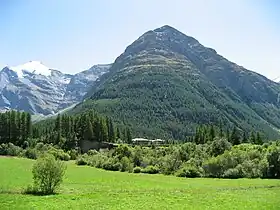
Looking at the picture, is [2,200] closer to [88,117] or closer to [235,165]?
[235,165]

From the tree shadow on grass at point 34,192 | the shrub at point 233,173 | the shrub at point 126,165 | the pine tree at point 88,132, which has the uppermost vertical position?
the pine tree at point 88,132

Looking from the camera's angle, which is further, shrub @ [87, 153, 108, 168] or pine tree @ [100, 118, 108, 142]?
pine tree @ [100, 118, 108, 142]

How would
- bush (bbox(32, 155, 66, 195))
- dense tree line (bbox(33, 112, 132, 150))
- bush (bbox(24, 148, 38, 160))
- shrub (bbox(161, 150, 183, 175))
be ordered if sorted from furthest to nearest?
dense tree line (bbox(33, 112, 132, 150)), bush (bbox(24, 148, 38, 160)), shrub (bbox(161, 150, 183, 175)), bush (bbox(32, 155, 66, 195))

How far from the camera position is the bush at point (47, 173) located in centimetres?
6259

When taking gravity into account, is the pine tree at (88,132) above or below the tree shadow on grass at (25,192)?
above

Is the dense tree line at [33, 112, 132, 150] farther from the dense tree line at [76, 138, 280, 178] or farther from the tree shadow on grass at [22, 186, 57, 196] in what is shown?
the tree shadow on grass at [22, 186, 57, 196]

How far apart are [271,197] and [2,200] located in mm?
37497

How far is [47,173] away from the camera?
6291 centimetres

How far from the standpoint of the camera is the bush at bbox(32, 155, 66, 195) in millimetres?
62594

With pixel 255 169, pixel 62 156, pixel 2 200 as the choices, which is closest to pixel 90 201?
pixel 2 200

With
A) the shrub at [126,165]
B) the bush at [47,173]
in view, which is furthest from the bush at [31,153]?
the bush at [47,173]

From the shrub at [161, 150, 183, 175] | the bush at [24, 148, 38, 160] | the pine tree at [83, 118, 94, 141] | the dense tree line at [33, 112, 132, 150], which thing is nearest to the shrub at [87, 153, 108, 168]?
the bush at [24, 148, 38, 160]

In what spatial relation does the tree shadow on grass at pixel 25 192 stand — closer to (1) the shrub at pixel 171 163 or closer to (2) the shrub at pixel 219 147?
(1) the shrub at pixel 171 163

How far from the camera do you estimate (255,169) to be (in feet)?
352
